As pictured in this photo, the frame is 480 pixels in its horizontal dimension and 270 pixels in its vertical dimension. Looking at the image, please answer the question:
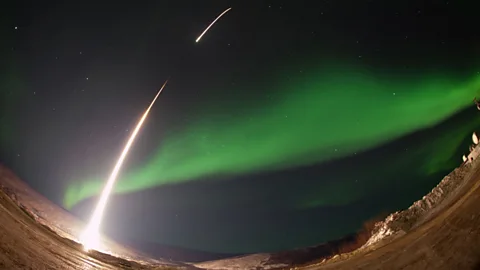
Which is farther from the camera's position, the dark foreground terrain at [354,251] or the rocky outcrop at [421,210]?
the rocky outcrop at [421,210]

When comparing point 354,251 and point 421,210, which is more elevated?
point 421,210

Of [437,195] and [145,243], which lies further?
[145,243]

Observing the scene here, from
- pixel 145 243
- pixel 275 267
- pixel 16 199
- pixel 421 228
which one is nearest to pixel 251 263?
pixel 275 267

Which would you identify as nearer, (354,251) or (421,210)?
(354,251)

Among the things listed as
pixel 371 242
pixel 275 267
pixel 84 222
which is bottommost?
pixel 275 267

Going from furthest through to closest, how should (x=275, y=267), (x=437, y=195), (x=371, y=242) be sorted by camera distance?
(x=275, y=267) < (x=437, y=195) < (x=371, y=242)

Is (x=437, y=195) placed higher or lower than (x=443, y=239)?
higher

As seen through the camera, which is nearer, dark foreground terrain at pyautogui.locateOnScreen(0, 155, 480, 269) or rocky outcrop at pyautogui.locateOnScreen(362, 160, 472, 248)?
dark foreground terrain at pyautogui.locateOnScreen(0, 155, 480, 269)

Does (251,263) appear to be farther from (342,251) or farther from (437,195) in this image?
(437,195)
